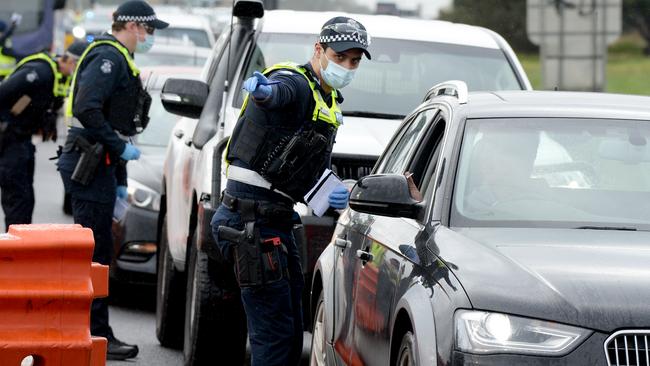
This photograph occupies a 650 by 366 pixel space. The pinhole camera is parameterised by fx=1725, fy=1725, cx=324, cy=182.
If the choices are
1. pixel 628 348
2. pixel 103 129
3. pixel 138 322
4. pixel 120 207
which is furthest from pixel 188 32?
pixel 628 348

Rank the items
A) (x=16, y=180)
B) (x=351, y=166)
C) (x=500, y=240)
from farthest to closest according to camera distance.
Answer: (x=16, y=180) < (x=351, y=166) < (x=500, y=240)

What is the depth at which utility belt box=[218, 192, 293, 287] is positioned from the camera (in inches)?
295

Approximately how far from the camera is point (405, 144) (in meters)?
7.50

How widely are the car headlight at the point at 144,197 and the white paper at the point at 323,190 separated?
5.50 metres

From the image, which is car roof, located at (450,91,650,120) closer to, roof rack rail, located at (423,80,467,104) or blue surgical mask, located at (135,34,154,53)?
roof rack rail, located at (423,80,467,104)

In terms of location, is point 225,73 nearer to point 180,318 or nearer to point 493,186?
point 180,318

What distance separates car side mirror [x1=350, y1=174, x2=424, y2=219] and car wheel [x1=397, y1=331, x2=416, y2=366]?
59cm

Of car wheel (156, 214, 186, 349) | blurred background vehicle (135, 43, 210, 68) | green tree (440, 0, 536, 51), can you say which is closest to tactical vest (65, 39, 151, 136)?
car wheel (156, 214, 186, 349)

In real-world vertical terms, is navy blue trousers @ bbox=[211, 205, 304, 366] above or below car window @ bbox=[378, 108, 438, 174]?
below

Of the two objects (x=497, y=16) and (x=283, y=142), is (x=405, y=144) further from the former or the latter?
(x=497, y=16)

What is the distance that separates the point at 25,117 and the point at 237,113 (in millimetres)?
4286

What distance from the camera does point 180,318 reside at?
1094cm

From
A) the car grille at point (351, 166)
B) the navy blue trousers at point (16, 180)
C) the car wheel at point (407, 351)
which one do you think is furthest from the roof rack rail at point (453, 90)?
Answer: the navy blue trousers at point (16, 180)

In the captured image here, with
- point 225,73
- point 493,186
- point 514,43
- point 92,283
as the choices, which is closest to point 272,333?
point 92,283
